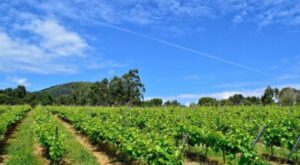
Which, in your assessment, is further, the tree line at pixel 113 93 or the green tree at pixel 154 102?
the tree line at pixel 113 93

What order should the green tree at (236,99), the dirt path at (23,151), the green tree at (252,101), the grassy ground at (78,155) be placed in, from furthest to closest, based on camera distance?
the green tree at (236,99)
the green tree at (252,101)
the dirt path at (23,151)
the grassy ground at (78,155)

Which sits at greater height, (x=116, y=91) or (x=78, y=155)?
(x=116, y=91)

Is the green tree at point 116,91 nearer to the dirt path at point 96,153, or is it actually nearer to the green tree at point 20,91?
the green tree at point 20,91

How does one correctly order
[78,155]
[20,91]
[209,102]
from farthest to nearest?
[20,91], [209,102], [78,155]

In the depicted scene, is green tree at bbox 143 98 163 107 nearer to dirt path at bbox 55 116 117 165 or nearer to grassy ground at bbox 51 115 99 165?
dirt path at bbox 55 116 117 165

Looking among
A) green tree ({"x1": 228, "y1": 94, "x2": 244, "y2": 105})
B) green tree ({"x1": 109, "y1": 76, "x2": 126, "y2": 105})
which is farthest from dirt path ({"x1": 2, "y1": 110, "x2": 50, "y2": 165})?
green tree ({"x1": 109, "y1": 76, "x2": 126, "y2": 105})

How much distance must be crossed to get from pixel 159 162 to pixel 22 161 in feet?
22.6

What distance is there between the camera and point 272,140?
13.3 meters

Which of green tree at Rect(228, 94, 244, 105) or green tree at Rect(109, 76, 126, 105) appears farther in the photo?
green tree at Rect(109, 76, 126, 105)

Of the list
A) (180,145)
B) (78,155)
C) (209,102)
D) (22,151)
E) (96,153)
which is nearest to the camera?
(180,145)

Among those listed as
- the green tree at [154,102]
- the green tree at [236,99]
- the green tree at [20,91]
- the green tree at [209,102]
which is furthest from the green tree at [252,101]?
the green tree at [20,91]

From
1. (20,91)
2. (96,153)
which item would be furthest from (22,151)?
(20,91)

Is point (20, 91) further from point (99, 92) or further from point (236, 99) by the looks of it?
point (236, 99)

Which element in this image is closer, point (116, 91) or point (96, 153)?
point (96, 153)
